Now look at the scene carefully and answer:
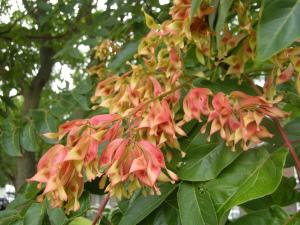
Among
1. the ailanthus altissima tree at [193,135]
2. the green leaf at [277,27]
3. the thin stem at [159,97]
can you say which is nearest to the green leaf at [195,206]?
the ailanthus altissima tree at [193,135]

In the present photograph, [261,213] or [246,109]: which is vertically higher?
[246,109]

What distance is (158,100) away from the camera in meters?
0.74

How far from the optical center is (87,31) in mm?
1623

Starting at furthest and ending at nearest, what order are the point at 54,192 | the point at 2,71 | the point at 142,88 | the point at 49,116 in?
1. the point at 2,71
2. the point at 49,116
3. the point at 142,88
4. the point at 54,192

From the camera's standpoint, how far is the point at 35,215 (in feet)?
3.02

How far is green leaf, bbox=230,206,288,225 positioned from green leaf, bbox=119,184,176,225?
0.45ft

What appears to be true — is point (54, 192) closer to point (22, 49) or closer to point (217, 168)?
point (217, 168)

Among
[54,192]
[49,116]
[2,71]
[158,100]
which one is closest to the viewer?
[54,192]

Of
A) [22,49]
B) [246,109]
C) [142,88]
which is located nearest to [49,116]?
[142,88]

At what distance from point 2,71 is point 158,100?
1539 millimetres

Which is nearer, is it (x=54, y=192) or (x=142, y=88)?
(x=54, y=192)

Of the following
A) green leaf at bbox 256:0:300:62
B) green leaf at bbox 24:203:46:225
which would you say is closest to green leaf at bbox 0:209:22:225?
green leaf at bbox 24:203:46:225

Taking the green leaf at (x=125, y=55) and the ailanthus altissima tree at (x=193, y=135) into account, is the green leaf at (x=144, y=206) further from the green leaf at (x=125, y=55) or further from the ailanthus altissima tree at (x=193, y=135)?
the green leaf at (x=125, y=55)

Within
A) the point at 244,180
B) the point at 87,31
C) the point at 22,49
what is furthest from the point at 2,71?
the point at 244,180
